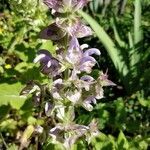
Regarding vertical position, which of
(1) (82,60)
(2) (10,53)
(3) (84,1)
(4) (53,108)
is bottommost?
(4) (53,108)

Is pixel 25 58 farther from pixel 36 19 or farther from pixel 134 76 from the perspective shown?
pixel 134 76

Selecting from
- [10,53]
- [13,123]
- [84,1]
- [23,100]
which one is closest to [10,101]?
[23,100]

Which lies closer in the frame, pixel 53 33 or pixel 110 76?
pixel 53 33

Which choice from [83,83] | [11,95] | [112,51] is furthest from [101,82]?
[112,51]

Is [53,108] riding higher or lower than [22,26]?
lower

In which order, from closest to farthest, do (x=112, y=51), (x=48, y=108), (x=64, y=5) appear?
(x=64, y=5)
(x=48, y=108)
(x=112, y=51)

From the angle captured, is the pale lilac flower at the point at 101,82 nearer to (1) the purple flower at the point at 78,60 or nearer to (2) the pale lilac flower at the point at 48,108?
(1) the purple flower at the point at 78,60

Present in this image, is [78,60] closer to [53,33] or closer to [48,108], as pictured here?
[53,33]
